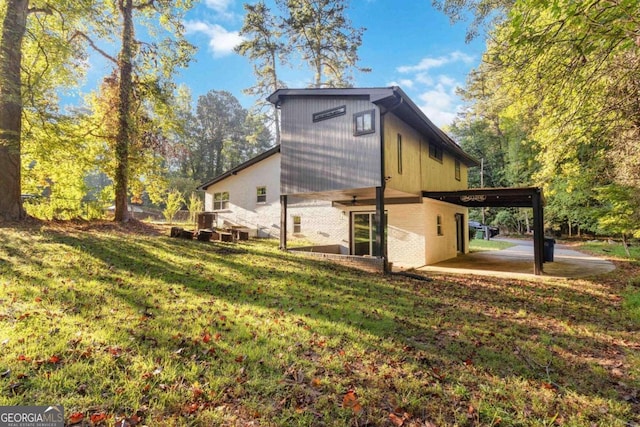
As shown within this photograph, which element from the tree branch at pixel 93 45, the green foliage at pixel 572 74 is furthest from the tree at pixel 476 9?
the tree branch at pixel 93 45

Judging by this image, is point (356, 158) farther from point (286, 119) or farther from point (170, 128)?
point (170, 128)

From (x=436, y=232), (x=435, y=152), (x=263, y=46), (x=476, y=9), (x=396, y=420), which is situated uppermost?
(x=263, y=46)

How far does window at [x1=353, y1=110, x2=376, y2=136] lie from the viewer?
9555 millimetres

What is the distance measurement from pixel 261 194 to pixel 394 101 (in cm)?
1036

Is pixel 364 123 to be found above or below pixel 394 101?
below

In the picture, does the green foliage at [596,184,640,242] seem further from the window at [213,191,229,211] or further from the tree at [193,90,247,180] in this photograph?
the tree at [193,90,247,180]

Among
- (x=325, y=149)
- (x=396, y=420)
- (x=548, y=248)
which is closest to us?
(x=396, y=420)

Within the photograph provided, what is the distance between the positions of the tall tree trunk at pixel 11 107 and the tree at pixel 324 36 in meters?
16.2

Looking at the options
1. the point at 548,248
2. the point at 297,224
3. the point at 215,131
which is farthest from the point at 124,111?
the point at 215,131

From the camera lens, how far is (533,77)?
5984 mm

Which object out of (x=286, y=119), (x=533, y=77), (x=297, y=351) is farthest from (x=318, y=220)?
(x=297, y=351)

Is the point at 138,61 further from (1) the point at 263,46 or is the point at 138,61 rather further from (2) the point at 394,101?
(2) the point at 394,101

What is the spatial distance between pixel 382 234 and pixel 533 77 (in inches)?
201

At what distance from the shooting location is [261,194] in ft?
57.7
